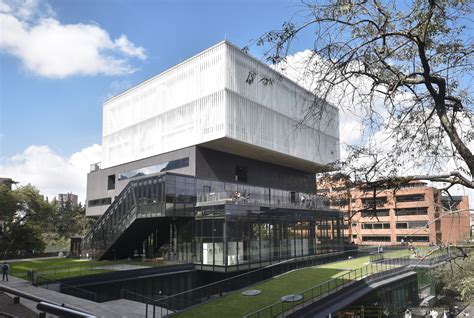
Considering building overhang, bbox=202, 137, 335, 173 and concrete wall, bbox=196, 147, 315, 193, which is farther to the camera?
concrete wall, bbox=196, 147, 315, 193

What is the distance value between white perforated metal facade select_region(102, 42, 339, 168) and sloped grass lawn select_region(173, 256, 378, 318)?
564 inches

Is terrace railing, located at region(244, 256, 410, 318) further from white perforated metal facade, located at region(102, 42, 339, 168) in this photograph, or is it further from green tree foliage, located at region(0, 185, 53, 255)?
green tree foliage, located at region(0, 185, 53, 255)

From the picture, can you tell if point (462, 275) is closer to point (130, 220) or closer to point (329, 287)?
point (329, 287)

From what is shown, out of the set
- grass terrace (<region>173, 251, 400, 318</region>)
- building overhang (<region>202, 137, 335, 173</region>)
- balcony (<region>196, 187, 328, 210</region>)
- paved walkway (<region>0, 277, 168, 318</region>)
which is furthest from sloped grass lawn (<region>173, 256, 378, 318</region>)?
building overhang (<region>202, 137, 335, 173</region>)

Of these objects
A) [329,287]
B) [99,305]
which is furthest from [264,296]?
[99,305]

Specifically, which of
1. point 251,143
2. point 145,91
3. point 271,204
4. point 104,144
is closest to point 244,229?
point 271,204

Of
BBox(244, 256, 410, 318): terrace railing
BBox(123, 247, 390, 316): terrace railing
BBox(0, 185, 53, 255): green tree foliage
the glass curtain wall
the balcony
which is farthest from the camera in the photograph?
BBox(0, 185, 53, 255): green tree foliage

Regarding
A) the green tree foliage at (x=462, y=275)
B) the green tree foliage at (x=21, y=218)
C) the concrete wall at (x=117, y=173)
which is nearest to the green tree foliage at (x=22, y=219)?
the green tree foliage at (x=21, y=218)

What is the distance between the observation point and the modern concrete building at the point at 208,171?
34312 millimetres

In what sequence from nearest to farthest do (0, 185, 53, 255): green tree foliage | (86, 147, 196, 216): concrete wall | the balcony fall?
1. the balcony
2. (86, 147, 196, 216): concrete wall
3. (0, 185, 53, 255): green tree foliage

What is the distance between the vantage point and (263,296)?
2330 centimetres

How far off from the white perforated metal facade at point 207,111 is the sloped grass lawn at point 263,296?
47.0 feet

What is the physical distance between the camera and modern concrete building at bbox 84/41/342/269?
34312mm

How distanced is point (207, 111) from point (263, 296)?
2339 centimetres
